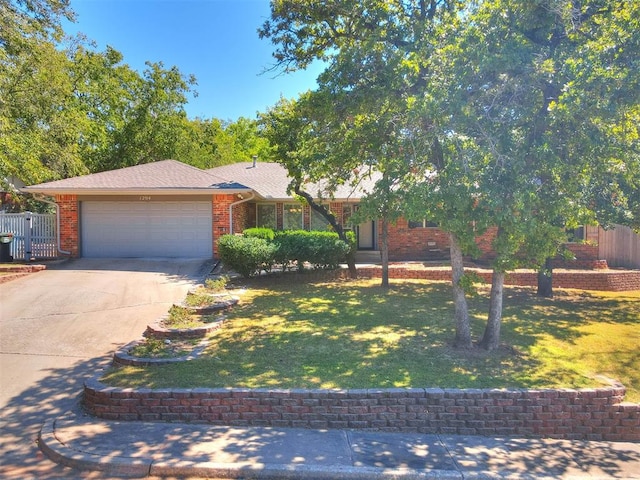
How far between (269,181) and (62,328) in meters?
13.0

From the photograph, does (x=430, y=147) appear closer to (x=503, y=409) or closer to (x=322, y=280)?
(x=503, y=409)

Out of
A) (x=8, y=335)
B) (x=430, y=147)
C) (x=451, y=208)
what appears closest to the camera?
(x=451, y=208)

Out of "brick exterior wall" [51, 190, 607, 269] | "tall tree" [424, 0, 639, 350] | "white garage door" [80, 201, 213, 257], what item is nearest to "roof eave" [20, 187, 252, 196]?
"brick exterior wall" [51, 190, 607, 269]

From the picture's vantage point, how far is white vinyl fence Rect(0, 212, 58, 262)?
1426 centimetres

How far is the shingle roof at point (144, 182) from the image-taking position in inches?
548

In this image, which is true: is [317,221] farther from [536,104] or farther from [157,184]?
[536,104]

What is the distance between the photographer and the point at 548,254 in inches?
234

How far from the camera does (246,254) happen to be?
11141 millimetres

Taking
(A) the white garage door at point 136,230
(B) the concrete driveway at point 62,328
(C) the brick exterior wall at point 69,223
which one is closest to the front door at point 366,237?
(A) the white garage door at point 136,230

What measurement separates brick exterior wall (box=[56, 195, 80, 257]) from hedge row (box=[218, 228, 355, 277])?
6.03 m

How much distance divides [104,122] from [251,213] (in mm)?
12756

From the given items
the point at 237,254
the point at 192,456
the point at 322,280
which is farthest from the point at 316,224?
the point at 192,456

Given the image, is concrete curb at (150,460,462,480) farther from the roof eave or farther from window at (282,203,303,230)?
window at (282,203,303,230)

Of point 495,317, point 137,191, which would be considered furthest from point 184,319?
point 137,191
